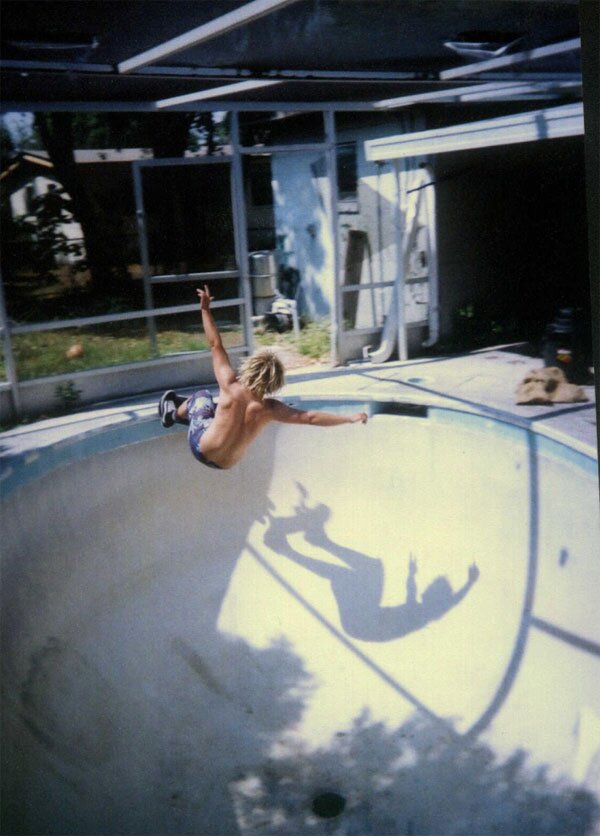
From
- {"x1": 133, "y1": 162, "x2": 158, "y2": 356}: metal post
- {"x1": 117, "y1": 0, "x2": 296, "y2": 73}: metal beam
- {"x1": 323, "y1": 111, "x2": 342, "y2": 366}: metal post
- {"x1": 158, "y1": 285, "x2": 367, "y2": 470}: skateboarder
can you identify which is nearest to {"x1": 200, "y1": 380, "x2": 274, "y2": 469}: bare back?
{"x1": 158, "y1": 285, "x2": 367, "y2": 470}: skateboarder

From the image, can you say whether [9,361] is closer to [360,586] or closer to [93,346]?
[93,346]

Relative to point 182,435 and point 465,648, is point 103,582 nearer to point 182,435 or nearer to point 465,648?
point 182,435

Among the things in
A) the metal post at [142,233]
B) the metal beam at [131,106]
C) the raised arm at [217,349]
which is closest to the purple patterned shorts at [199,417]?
the raised arm at [217,349]

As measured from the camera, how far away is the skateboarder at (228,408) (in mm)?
2563

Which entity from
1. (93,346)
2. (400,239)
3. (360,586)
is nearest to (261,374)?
(93,346)

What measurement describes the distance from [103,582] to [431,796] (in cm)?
154

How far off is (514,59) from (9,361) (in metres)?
2.62

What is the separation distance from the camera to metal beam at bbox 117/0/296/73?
231cm

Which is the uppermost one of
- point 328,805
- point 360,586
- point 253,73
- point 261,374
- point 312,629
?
point 253,73

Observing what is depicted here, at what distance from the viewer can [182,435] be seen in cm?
294

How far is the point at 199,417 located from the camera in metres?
2.68

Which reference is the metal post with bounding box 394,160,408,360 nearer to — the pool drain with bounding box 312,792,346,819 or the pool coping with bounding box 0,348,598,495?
the pool coping with bounding box 0,348,598,495

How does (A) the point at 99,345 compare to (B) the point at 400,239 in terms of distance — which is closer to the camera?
(A) the point at 99,345

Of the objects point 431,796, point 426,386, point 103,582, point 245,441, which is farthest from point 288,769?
point 426,386
